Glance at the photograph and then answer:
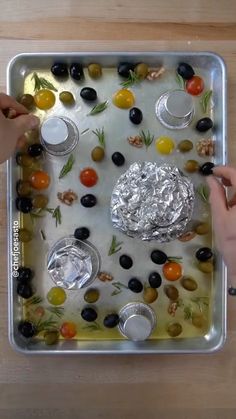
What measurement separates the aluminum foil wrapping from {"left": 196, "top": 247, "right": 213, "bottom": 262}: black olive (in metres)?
0.06

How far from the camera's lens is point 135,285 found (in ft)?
2.44

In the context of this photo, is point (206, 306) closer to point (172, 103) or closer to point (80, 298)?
point (80, 298)

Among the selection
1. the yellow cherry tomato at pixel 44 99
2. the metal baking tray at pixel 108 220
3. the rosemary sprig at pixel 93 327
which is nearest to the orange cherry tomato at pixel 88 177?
the metal baking tray at pixel 108 220

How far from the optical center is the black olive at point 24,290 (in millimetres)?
739

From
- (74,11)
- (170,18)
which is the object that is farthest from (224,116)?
(74,11)

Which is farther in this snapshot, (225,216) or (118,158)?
(118,158)

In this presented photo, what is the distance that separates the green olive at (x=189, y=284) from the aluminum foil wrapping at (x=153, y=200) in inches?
3.5

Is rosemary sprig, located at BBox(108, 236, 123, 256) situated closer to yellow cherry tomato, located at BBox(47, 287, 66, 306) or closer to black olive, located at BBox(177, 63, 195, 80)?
yellow cherry tomato, located at BBox(47, 287, 66, 306)

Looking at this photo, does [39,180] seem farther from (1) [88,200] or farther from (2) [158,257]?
(2) [158,257]

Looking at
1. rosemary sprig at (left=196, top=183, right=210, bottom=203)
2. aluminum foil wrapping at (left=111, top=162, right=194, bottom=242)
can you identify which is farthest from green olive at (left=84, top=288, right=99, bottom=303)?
rosemary sprig at (left=196, top=183, right=210, bottom=203)

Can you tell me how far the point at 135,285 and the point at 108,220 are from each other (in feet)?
0.34

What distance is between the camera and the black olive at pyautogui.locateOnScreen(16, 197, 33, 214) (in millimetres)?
735

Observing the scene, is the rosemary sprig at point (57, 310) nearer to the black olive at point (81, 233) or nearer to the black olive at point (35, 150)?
the black olive at point (81, 233)

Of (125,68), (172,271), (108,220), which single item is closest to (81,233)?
(108,220)
